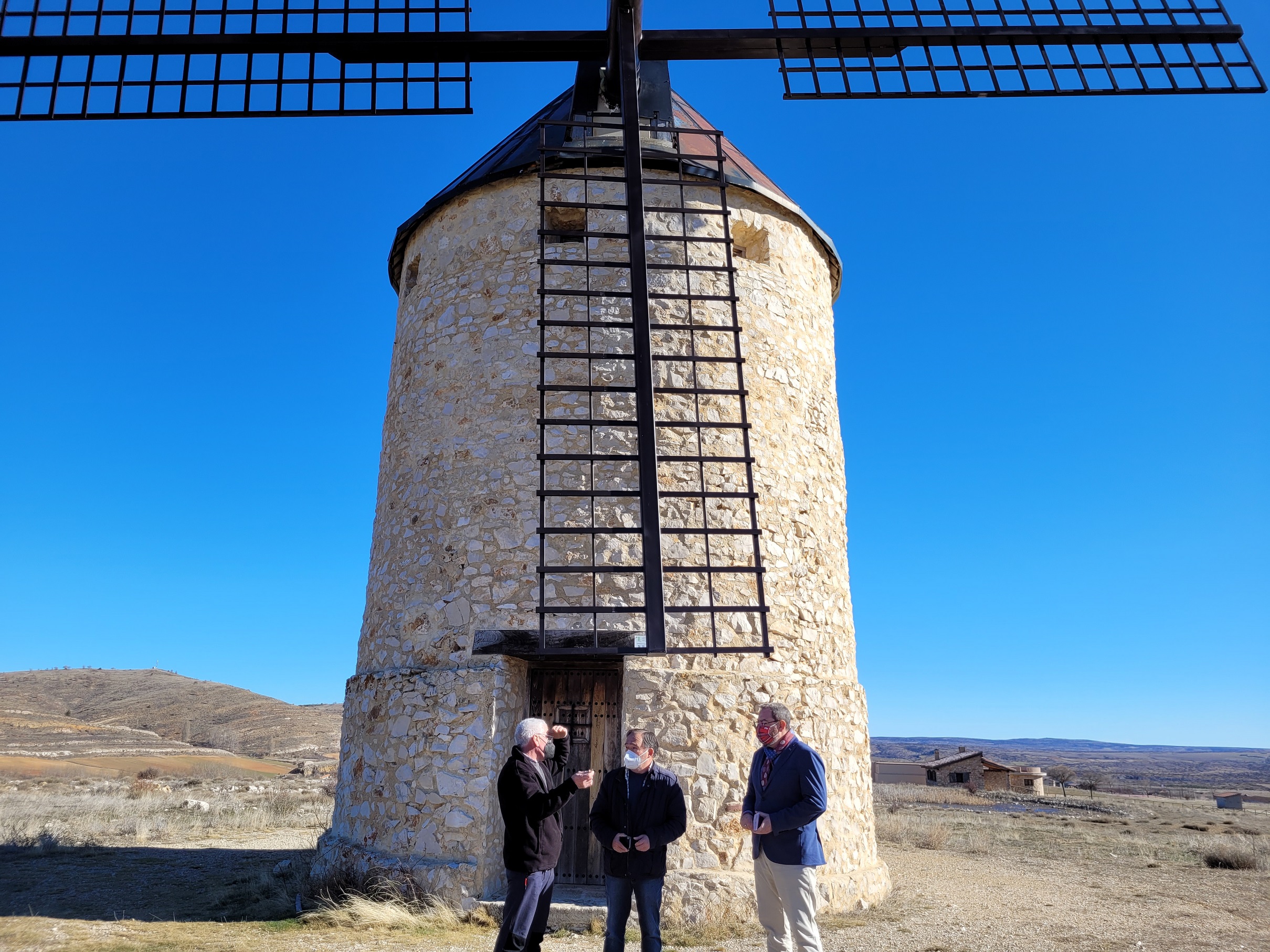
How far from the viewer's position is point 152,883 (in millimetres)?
8453

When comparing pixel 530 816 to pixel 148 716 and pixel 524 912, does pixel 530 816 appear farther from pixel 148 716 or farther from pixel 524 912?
pixel 148 716

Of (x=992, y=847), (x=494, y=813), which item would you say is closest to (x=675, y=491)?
(x=494, y=813)

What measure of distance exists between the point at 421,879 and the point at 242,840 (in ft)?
22.4

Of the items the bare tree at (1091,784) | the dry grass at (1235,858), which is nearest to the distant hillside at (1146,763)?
the bare tree at (1091,784)

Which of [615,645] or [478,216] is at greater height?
[478,216]

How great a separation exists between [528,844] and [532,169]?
6.67 m

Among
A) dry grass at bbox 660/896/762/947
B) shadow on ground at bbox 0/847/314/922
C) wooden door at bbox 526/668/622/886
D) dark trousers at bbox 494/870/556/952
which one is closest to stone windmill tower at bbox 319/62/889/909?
wooden door at bbox 526/668/622/886

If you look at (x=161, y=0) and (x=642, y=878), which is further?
(x=161, y=0)

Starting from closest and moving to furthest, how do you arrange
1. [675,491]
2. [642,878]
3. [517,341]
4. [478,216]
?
[642,878] < [675,491] < [517,341] < [478,216]

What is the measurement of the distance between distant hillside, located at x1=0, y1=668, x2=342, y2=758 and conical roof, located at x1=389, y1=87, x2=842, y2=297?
96.6ft

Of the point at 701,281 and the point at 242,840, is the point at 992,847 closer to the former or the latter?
the point at 701,281

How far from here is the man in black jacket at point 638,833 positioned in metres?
4.59

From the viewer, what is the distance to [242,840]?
12.1 m

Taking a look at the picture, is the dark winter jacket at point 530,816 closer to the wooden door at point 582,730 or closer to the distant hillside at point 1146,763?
the wooden door at point 582,730
